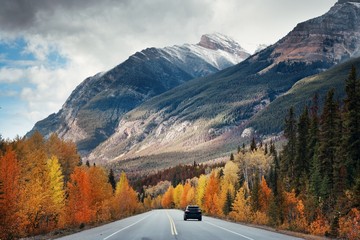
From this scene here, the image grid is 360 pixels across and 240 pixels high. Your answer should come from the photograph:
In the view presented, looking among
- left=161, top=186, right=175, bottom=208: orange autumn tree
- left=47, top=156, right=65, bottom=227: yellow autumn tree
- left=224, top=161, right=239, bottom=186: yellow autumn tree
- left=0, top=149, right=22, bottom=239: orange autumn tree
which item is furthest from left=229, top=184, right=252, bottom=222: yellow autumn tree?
left=161, top=186, right=175, bottom=208: orange autumn tree

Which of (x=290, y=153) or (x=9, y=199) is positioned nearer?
(x=9, y=199)

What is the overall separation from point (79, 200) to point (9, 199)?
2250 centimetres

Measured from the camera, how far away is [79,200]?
184 ft

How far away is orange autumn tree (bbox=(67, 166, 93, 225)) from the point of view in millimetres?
53594

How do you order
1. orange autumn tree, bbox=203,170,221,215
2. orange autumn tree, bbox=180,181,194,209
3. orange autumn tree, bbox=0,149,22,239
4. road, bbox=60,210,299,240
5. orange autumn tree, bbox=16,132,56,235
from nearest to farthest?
road, bbox=60,210,299,240 → orange autumn tree, bbox=0,149,22,239 → orange autumn tree, bbox=16,132,56,235 → orange autumn tree, bbox=203,170,221,215 → orange autumn tree, bbox=180,181,194,209

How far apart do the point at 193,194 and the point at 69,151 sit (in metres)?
59.4

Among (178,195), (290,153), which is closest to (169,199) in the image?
(178,195)

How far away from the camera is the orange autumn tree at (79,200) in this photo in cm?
5359

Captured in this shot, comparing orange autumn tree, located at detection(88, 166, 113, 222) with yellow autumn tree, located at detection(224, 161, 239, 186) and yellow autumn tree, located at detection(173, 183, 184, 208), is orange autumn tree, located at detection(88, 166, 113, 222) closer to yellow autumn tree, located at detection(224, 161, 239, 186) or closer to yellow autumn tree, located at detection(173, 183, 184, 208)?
yellow autumn tree, located at detection(224, 161, 239, 186)

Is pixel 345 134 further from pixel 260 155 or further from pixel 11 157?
pixel 260 155

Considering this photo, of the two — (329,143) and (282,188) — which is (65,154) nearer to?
(282,188)

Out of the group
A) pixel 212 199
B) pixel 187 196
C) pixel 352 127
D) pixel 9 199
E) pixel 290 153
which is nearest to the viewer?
pixel 9 199

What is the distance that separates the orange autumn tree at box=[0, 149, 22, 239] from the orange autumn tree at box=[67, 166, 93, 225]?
58.8 ft

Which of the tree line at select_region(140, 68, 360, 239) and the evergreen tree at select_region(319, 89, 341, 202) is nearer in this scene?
the tree line at select_region(140, 68, 360, 239)
